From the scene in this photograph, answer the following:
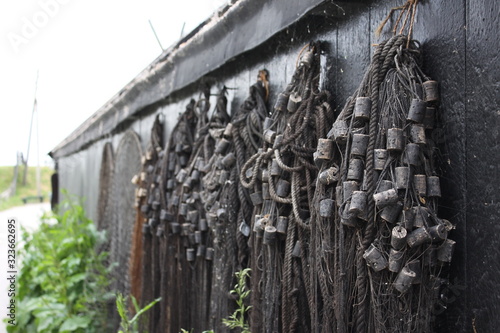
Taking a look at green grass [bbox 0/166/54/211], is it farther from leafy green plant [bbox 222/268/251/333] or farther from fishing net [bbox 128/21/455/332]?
leafy green plant [bbox 222/268/251/333]

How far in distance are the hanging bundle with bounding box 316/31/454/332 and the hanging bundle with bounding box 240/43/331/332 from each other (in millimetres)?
287

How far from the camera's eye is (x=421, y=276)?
1.33 m

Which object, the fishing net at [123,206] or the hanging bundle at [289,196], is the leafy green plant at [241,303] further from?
the fishing net at [123,206]

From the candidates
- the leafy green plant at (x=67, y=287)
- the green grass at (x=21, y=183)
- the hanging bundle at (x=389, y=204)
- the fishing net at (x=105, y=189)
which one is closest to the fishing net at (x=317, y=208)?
the hanging bundle at (x=389, y=204)

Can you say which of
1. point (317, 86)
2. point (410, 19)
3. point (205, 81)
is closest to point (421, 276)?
point (410, 19)

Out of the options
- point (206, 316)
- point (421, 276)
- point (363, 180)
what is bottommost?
point (206, 316)

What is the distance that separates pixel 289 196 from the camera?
6.20 feet

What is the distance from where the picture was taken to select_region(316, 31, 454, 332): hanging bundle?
133cm

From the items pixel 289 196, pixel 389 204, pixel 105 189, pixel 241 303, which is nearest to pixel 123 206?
pixel 105 189

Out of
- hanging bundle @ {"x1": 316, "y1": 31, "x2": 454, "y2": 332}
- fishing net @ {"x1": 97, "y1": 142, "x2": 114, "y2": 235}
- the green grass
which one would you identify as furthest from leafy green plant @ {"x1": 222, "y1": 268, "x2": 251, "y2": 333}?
the green grass

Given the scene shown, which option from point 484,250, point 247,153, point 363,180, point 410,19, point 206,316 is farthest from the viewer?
point 206,316

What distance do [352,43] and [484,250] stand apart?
2.83ft

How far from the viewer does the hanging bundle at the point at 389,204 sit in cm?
133

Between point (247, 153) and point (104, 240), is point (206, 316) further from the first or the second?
point (104, 240)
